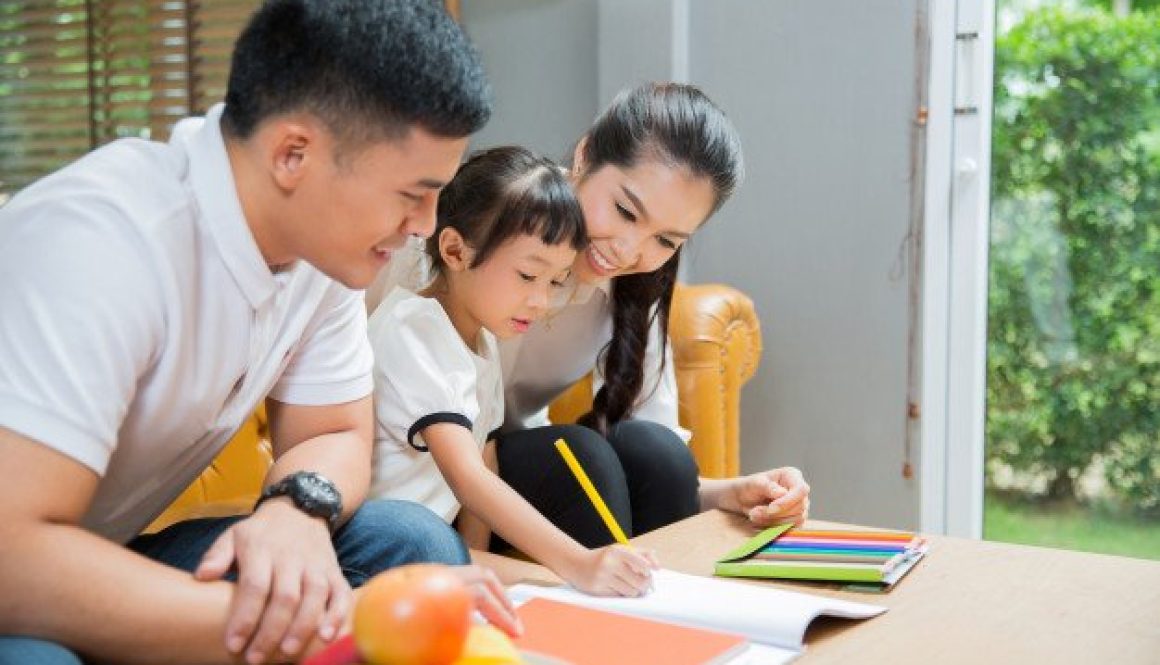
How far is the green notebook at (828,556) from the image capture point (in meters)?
1.33

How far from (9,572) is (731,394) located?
1.68 m

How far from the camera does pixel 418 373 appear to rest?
1.52 meters

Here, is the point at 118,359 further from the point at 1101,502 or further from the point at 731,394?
the point at 1101,502

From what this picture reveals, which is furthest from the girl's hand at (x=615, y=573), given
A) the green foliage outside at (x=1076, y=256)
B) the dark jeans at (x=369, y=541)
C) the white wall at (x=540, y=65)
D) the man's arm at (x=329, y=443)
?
the white wall at (x=540, y=65)

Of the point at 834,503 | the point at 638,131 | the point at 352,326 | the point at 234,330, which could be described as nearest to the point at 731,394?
the point at 834,503

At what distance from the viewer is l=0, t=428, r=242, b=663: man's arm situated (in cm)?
88

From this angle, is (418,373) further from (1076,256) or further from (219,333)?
(1076,256)

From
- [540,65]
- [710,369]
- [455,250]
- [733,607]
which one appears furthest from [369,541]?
[540,65]

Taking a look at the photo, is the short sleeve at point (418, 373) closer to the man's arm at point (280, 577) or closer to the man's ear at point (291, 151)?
the man's arm at point (280, 577)

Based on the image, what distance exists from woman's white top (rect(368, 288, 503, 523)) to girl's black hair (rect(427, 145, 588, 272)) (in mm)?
101

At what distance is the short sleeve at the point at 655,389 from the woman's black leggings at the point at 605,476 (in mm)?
102

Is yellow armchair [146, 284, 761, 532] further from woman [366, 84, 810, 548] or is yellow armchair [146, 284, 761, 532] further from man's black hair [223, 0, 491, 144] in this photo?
man's black hair [223, 0, 491, 144]

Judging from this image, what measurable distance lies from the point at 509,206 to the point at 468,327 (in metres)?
0.17

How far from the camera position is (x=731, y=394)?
7.98 ft
